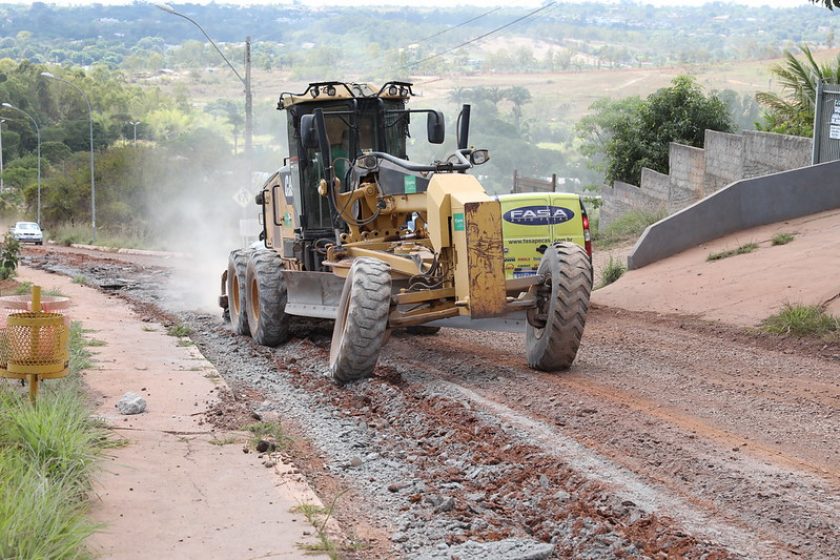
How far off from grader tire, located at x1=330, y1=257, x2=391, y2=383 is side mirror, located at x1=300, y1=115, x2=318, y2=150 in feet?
7.79

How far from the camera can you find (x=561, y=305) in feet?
35.1

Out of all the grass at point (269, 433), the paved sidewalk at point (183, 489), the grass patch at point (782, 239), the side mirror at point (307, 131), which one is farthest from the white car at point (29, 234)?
the grass at point (269, 433)

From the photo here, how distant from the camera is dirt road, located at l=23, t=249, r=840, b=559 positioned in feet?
21.4

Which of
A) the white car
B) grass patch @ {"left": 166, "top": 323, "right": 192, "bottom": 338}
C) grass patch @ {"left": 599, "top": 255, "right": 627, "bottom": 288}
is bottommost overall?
the white car

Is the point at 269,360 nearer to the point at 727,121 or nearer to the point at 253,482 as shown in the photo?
the point at 253,482

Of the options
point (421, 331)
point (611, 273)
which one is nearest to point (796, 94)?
point (611, 273)

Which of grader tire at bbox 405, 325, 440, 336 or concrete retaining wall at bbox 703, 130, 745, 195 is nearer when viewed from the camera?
grader tire at bbox 405, 325, 440, 336

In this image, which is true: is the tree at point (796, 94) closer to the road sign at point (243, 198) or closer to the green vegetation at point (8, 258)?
the road sign at point (243, 198)

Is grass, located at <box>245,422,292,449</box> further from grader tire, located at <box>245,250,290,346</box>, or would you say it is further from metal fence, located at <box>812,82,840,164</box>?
metal fence, located at <box>812,82,840,164</box>

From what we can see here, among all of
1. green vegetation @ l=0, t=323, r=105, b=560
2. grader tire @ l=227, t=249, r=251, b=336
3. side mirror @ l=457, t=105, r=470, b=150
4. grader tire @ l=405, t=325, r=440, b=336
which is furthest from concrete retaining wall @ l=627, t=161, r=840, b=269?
green vegetation @ l=0, t=323, r=105, b=560

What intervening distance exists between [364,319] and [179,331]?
18.8 feet

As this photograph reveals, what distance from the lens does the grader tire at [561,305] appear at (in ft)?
35.0

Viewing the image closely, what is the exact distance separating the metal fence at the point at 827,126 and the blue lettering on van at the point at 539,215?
10973mm

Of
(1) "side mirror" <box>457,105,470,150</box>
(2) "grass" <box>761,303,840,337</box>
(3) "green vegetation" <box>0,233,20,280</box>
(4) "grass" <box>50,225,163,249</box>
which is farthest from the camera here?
(4) "grass" <box>50,225,163,249</box>
